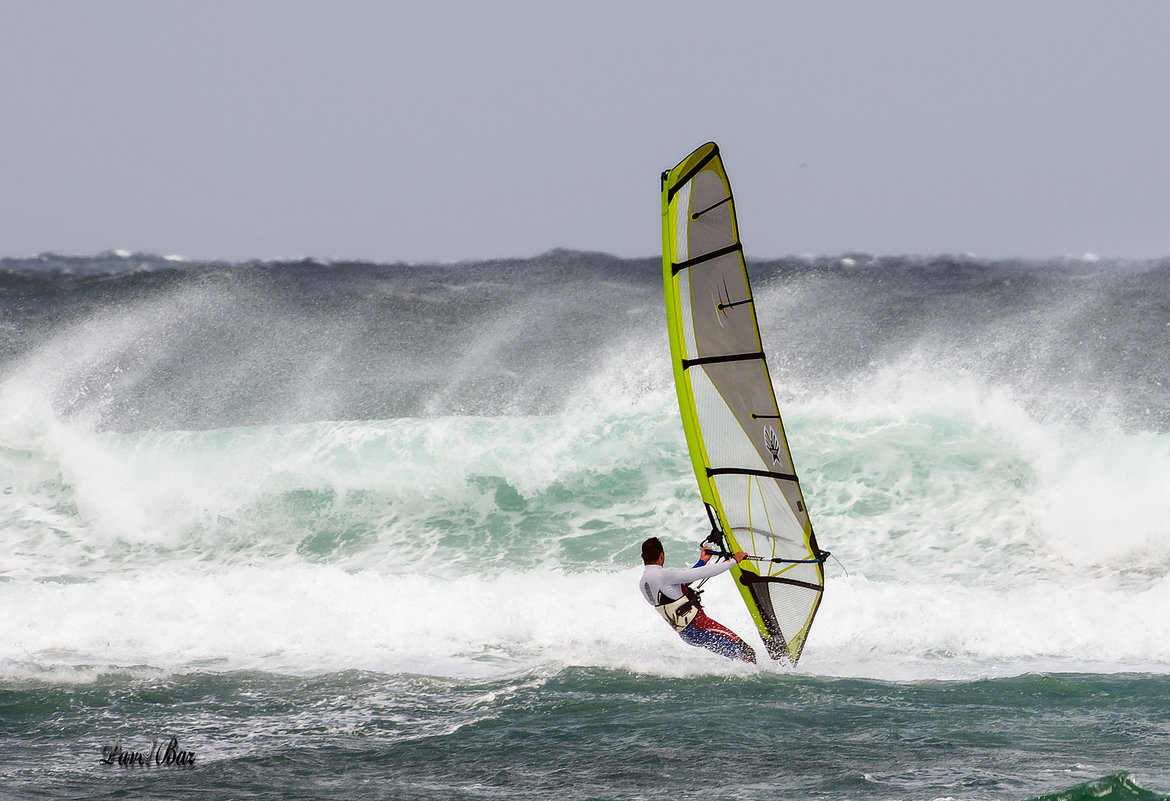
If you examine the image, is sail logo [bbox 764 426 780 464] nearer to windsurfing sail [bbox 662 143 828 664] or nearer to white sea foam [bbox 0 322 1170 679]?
windsurfing sail [bbox 662 143 828 664]

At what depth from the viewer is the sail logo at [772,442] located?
623 centimetres

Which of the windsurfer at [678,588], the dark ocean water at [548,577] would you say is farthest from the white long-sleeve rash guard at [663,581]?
the dark ocean water at [548,577]

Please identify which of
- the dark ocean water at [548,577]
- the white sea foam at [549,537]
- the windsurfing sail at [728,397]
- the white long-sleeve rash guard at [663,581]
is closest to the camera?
the dark ocean water at [548,577]

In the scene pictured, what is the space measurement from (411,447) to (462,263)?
1993 centimetres

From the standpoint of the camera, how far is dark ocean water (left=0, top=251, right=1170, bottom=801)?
16.6 feet

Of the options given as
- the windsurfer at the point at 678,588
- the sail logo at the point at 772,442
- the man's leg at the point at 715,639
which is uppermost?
the sail logo at the point at 772,442

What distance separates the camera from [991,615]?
7.59m

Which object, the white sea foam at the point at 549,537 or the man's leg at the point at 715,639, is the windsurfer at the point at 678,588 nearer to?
the man's leg at the point at 715,639

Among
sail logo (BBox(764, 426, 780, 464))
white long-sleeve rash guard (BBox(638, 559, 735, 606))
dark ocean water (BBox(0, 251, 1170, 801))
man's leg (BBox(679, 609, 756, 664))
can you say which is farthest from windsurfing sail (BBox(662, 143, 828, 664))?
dark ocean water (BBox(0, 251, 1170, 801))

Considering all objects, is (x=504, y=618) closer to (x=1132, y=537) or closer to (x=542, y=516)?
(x=542, y=516)

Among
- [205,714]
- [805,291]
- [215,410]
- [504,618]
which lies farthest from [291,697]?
[805,291]

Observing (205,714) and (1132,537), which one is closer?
(205,714)

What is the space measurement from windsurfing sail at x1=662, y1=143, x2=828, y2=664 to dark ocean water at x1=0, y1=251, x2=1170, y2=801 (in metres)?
0.63

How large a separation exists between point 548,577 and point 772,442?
3.01 metres
